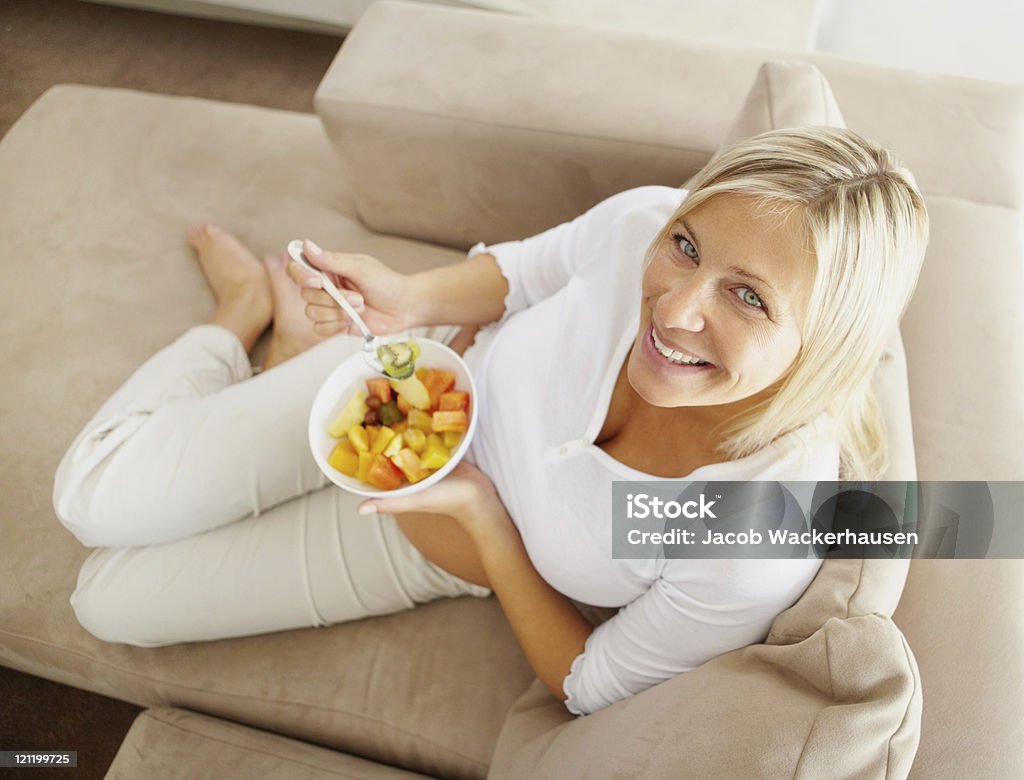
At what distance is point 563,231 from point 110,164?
1.08 meters

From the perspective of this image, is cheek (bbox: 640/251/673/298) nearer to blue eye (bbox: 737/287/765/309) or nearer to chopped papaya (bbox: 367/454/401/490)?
blue eye (bbox: 737/287/765/309)

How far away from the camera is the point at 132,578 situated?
1.20 m

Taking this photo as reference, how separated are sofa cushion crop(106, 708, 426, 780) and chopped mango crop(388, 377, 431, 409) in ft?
1.82

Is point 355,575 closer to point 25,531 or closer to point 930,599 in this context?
point 25,531

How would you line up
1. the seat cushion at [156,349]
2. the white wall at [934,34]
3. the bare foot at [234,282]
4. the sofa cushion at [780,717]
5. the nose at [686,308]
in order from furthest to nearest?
the white wall at [934,34] < the bare foot at [234,282] < the seat cushion at [156,349] < the nose at [686,308] < the sofa cushion at [780,717]

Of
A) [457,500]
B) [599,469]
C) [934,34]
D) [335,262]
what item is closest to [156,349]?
[335,262]

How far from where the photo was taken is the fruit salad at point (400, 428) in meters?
0.99

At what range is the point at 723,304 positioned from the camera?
0.78m

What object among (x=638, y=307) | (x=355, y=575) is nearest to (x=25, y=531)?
(x=355, y=575)

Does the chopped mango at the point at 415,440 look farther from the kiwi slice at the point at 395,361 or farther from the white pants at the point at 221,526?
the white pants at the point at 221,526

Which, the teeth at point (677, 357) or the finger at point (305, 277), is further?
the finger at point (305, 277)

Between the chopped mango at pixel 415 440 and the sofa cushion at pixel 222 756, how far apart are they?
502 mm

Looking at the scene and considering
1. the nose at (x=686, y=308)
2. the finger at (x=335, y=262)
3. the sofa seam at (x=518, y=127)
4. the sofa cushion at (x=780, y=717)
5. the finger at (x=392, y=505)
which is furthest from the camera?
the sofa seam at (x=518, y=127)

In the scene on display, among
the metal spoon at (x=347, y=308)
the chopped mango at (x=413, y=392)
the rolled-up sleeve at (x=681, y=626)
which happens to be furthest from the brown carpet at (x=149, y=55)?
the rolled-up sleeve at (x=681, y=626)
